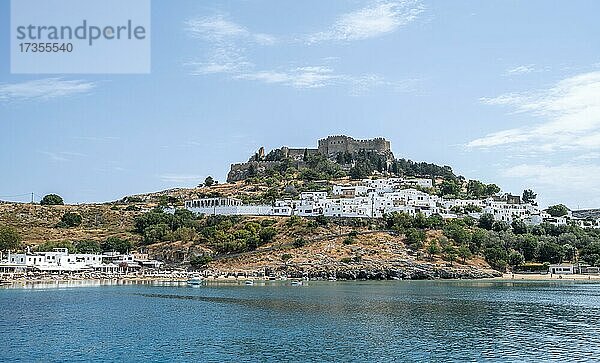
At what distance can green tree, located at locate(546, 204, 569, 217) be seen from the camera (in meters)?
124

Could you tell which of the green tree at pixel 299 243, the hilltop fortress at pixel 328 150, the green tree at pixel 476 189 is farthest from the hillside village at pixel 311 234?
the hilltop fortress at pixel 328 150

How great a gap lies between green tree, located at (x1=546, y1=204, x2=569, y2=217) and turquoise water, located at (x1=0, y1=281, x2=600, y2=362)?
6683cm

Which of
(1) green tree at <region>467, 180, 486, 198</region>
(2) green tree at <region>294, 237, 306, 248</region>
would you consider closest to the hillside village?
(2) green tree at <region>294, 237, 306, 248</region>

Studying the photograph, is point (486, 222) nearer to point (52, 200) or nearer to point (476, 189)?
point (476, 189)

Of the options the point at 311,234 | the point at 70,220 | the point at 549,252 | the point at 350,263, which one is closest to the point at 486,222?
the point at 549,252

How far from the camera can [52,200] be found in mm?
115188

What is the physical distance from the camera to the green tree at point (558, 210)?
124 m

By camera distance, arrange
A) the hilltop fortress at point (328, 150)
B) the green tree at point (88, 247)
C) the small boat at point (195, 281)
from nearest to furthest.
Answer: the small boat at point (195, 281)
the green tree at point (88, 247)
the hilltop fortress at point (328, 150)

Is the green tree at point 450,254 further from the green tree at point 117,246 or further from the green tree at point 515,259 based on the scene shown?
the green tree at point 117,246

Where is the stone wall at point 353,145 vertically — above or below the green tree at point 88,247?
above

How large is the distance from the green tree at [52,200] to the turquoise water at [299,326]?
56.8m

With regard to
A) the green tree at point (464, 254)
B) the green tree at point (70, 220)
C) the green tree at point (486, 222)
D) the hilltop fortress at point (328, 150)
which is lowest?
the green tree at point (464, 254)

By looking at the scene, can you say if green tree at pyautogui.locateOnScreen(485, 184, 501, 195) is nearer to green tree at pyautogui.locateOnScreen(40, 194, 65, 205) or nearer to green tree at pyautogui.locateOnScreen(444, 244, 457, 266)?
green tree at pyautogui.locateOnScreen(444, 244, 457, 266)

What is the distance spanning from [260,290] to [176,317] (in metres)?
22.0
